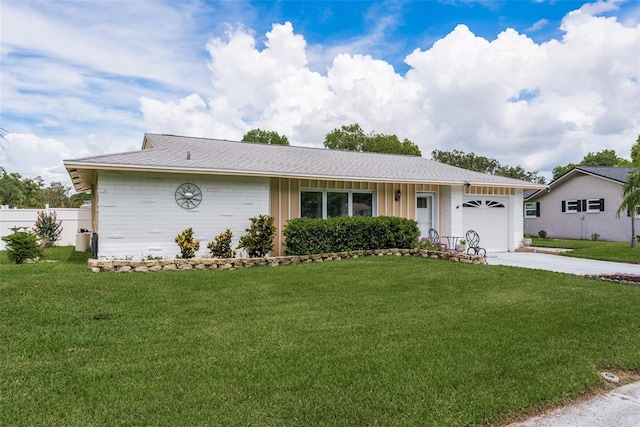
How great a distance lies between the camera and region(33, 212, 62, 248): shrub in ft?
50.9

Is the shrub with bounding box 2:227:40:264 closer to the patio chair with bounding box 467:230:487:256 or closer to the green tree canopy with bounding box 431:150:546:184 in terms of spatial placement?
the patio chair with bounding box 467:230:487:256

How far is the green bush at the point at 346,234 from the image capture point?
401 inches

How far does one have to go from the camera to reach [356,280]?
25.0ft

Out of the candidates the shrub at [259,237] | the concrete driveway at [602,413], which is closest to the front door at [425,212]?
the shrub at [259,237]

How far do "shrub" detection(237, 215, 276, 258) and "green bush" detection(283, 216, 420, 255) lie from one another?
455 millimetres

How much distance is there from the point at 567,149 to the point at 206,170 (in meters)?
28.8

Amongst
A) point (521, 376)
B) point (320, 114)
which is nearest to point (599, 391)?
point (521, 376)

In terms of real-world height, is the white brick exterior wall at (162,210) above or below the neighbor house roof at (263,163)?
below

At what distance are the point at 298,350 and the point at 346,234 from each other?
7.02 metres

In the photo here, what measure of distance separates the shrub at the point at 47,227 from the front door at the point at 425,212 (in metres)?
14.9

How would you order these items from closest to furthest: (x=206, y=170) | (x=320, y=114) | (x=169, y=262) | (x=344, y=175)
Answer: (x=169, y=262) → (x=206, y=170) → (x=344, y=175) → (x=320, y=114)

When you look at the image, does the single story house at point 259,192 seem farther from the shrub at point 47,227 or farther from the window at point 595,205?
the window at point 595,205

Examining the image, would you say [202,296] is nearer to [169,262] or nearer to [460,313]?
[169,262]

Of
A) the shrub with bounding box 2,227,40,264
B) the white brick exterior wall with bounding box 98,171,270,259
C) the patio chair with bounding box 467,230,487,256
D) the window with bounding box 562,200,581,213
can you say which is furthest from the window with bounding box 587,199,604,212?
the shrub with bounding box 2,227,40,264
